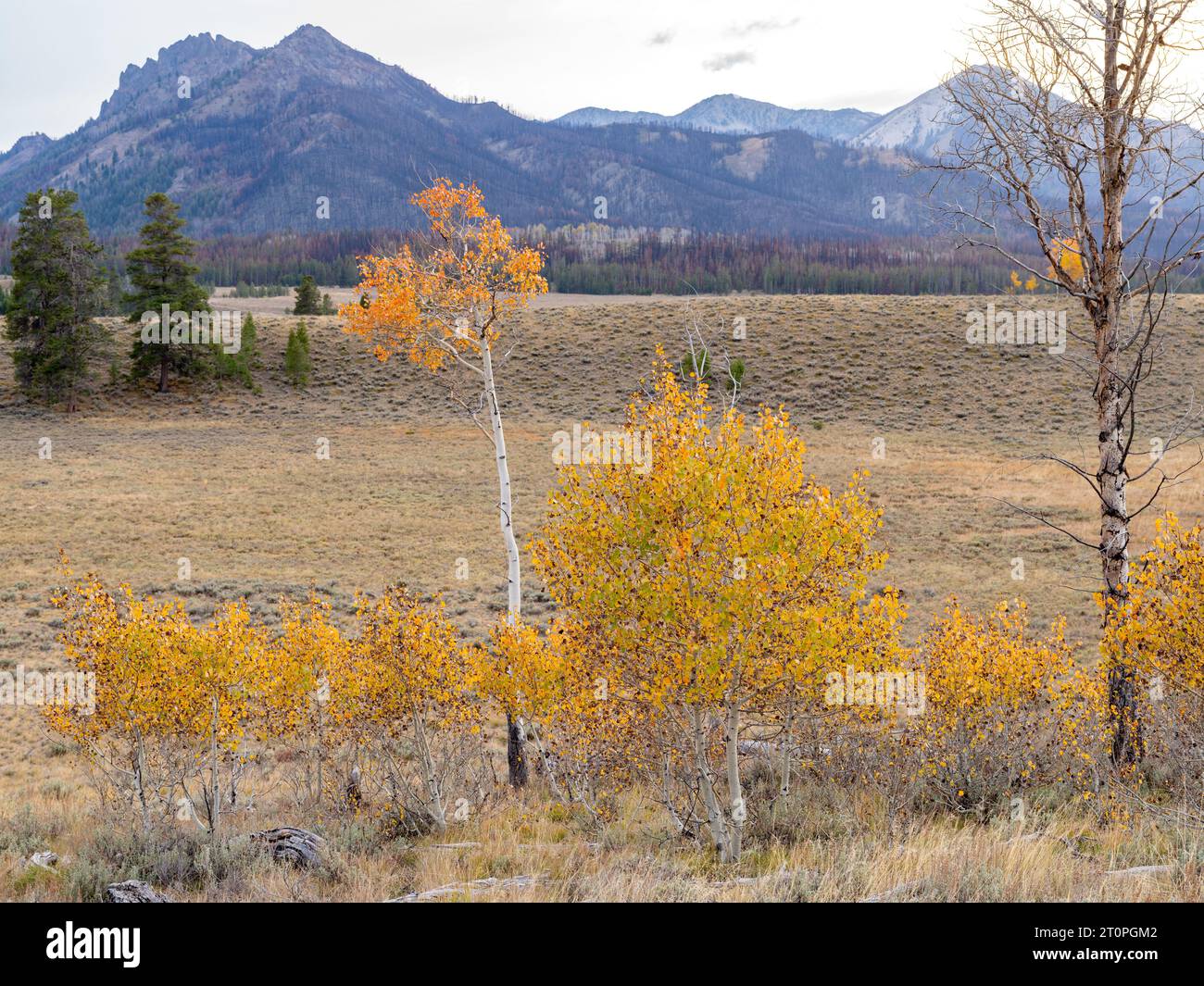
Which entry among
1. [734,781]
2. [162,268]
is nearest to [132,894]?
[734,781]

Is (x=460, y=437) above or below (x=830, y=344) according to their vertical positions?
below

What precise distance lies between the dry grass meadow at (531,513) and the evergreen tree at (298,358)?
1085 millimetres

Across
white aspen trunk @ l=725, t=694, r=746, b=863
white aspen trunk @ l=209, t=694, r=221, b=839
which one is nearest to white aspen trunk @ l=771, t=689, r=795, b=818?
white aspen trunk @ l=725, t=694, r=746, b=863

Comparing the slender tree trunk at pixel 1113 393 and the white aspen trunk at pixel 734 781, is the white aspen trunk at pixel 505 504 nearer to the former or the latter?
the white aspen trunk at pixel 734 781

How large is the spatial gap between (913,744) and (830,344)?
6442 centimetres

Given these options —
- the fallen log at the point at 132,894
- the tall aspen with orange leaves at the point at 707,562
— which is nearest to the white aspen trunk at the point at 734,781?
the tall aspen with orange leaves at the point at 707,562

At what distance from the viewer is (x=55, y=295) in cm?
5453

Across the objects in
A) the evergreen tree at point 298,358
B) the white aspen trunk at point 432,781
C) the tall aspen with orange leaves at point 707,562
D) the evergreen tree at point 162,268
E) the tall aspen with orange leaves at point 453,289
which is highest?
the evergreen tree at point 162,268

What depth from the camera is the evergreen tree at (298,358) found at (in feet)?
206
